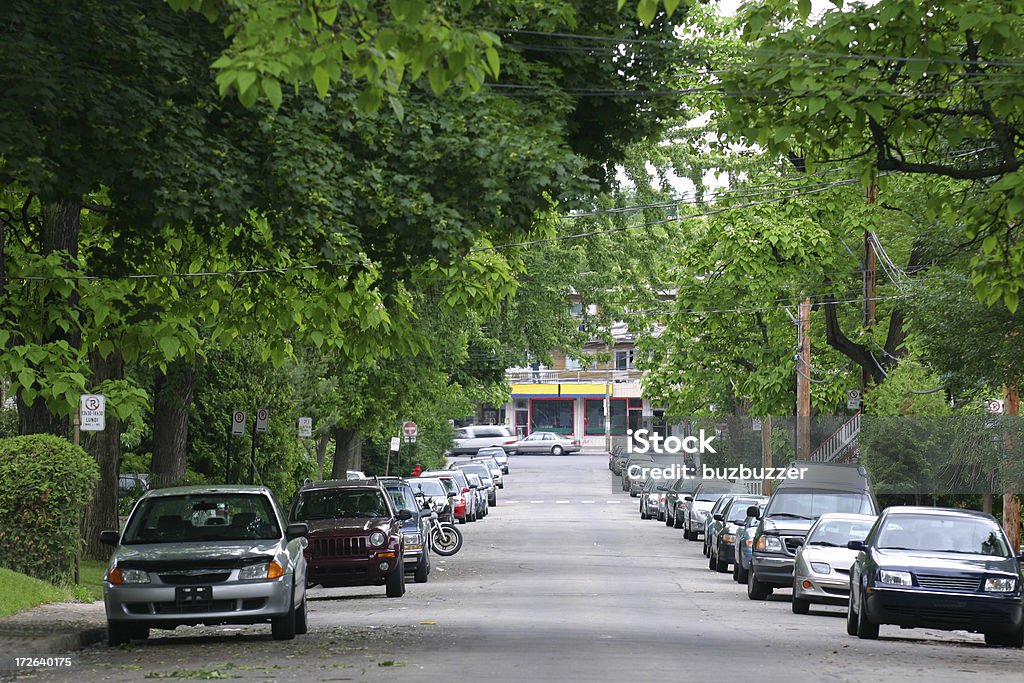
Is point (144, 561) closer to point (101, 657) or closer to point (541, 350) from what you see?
point (101, 657)

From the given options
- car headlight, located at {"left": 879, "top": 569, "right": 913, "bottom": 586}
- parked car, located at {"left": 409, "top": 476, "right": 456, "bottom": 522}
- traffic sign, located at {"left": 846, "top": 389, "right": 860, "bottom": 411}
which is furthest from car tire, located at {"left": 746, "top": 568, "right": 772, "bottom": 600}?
traffic sign, located at {"left": 846, "top": 389, "right": 860, "bottom": 411}

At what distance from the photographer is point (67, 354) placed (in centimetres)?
2056

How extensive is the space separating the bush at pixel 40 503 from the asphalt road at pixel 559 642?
3605mm

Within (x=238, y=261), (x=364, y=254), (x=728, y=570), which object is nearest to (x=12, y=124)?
(x=364, y=254)

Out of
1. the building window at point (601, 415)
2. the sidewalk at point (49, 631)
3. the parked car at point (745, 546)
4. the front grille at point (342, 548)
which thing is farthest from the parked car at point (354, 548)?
the building window at point (601, 415)

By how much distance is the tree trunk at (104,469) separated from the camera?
26.9m

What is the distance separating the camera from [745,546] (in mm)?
28875

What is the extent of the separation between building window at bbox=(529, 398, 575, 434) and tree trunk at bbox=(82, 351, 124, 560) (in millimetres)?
98965

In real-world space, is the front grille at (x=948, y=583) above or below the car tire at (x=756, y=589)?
above

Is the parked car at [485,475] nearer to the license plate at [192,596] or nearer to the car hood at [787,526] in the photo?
the car hood at [787,526]

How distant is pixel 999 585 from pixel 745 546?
1089cm

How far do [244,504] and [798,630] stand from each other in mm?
7046

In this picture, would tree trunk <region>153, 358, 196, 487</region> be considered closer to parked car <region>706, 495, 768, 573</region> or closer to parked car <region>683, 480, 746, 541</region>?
parked car <region>706, 495, 768, 573</region>

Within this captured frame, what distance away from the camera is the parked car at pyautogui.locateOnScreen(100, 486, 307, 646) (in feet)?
51.8
